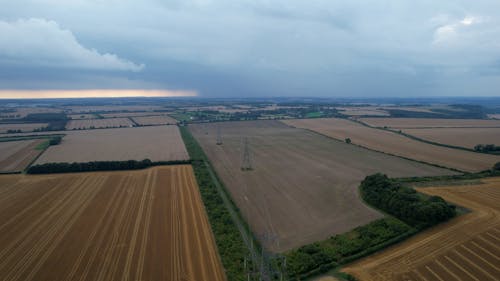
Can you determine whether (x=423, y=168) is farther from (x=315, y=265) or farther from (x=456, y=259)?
(x=315, y=265)

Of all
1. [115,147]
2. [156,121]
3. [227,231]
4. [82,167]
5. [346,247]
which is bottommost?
[156,121]

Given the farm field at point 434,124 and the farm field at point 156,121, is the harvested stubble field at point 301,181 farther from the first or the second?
the farm field at point 156,121

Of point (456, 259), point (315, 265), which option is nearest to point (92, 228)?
point (315, 265)

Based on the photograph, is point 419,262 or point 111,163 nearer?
point 419,262

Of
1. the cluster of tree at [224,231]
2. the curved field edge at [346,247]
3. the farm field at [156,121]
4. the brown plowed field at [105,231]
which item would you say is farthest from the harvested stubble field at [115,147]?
the curved field edge at [346,247]

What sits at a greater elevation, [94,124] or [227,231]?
[227,231]

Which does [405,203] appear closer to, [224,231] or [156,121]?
[224,231]

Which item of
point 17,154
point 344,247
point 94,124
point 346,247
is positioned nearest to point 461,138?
point 346,247
